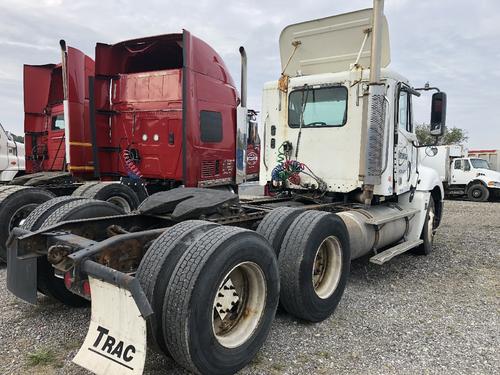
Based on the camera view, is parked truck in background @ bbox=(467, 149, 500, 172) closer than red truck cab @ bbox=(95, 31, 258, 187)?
No

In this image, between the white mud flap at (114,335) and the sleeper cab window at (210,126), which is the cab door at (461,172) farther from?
the white mud flap at (114,335)

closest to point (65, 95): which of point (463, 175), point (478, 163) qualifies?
point (463, 175)

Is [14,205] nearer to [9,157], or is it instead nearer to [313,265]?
[313,265]

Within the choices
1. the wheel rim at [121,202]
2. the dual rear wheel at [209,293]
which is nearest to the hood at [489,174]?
the wheel rim at [121,202]

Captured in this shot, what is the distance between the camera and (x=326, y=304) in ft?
12.3

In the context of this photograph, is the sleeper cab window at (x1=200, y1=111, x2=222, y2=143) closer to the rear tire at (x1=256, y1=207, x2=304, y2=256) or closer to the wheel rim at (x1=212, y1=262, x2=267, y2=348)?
the rear tire at (x1=256, y1=207, x2=304, y2=256)

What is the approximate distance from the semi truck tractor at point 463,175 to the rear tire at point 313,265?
1531 cm

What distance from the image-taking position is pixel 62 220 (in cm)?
357

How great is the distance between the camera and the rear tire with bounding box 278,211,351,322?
349 centimetres

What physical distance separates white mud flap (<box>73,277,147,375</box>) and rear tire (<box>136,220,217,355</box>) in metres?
0.19

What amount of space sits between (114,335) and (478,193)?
63.9 feet

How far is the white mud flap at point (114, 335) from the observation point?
2.26 meters

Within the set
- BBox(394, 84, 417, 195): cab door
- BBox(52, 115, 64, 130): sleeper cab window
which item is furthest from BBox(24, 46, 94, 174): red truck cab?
BBox(394, 84, 417, 195): cab door

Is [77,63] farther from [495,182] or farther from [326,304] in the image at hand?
[495,182]
